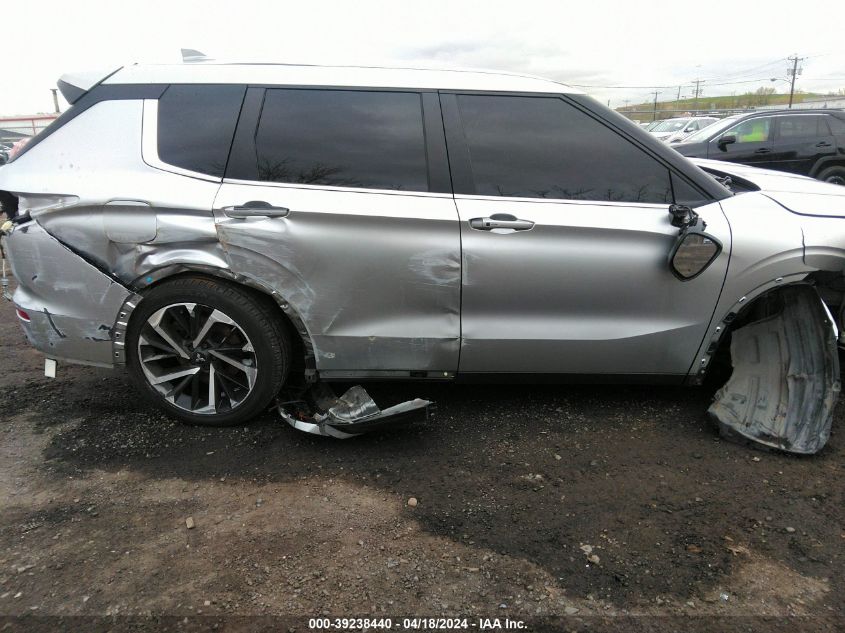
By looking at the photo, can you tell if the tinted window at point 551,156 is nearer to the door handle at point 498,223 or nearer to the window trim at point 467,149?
the window trim at point 467,149

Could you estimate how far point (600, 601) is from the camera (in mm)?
1973

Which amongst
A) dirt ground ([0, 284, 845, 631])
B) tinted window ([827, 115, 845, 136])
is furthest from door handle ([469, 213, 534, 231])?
tinted window ([827, 115, 845, 136])

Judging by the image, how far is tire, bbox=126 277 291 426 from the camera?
2807mm

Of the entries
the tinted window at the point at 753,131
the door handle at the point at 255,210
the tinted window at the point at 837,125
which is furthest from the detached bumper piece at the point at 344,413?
the tinted window at the point at 837,125

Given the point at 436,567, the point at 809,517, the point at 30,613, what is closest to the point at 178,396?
the point at 30,613

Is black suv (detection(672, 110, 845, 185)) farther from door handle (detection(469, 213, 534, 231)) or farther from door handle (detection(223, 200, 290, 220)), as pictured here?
door handle (detection(223, 200, 290, 220))

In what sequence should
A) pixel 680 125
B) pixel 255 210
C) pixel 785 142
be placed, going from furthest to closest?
pixel 680 125
pixel 785 142
pixel 255 210

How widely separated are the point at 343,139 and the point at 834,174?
994cm

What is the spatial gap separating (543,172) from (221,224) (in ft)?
5.24

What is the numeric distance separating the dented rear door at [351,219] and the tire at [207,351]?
192 mm

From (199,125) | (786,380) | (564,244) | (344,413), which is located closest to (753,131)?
(786,380)

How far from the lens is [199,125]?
2.81 m

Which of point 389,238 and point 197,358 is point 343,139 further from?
point 197,358

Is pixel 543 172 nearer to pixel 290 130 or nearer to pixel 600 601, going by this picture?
pixel 290 130
